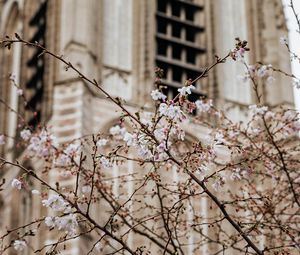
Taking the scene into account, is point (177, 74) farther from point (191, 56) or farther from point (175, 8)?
point (175, 8)

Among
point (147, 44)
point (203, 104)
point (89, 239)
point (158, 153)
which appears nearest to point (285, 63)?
point (147, 44)

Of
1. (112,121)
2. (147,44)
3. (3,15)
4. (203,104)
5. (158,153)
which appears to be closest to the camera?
(158,153)

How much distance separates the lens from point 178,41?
2561 centimetres

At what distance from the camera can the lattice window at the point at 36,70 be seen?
24.8 m

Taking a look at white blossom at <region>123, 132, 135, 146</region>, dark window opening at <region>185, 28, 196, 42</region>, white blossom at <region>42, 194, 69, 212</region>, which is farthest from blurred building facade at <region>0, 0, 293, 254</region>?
white blossom at <region>42, 194, 69, 212</region>

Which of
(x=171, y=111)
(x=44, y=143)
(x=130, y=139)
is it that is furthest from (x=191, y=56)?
(x=171, y=111)

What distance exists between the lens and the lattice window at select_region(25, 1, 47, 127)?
81.3 feet

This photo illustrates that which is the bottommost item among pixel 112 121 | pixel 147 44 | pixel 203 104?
pixel 203 104

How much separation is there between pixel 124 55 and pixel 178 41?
1421 mm

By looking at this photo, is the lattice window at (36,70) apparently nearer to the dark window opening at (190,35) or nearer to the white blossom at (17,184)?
the dark window opening at (190,35)

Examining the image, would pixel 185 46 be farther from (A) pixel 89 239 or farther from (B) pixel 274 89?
(A) pixel 89 239

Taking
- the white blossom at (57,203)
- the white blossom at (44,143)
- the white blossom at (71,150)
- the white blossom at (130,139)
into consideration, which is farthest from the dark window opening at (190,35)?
the white blossom at (57,203)

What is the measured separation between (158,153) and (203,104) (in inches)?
124

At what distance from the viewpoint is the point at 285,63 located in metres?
26.2
